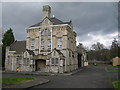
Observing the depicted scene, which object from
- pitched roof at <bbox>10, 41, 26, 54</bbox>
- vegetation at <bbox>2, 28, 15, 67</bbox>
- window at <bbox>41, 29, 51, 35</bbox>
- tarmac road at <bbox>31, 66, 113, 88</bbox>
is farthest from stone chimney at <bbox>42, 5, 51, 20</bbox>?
tarmac road at <bbox>31, 66, 113, 88</bbox>

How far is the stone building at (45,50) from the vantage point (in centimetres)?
3181

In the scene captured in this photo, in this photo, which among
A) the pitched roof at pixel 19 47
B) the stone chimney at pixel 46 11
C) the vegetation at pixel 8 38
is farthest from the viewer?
the vegetation at pixel 8 38

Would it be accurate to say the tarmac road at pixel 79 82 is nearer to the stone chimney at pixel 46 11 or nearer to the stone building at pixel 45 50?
the stone building at pixel 45 50

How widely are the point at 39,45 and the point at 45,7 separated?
9240 millimetres

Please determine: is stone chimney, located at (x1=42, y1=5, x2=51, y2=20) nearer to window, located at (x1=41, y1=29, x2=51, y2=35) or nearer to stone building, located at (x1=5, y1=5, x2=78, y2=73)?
stone building, located at (x1=5, y1=5, x2=78, y2=73)

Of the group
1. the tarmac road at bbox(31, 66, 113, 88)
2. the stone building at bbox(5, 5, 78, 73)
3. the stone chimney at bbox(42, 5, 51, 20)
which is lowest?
the tarmac road at bbox(31, 66, 113, 88)

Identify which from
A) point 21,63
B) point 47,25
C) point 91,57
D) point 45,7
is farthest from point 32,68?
point 91,57

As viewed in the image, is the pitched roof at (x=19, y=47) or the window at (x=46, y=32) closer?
the window at (x=46, y=32)

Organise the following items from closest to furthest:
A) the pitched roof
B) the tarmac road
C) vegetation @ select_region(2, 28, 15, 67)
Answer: the tarmac road < the pitched roof < vegetation @ select_region(2, 28, 15, 67)

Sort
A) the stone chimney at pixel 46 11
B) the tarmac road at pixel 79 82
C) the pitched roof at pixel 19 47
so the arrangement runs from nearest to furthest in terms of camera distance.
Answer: the tarmac road at pixel 79 82, the stone chimney at pixel 46 11, the pitched roof at pixel 19 47

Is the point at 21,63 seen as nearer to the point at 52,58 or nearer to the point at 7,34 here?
the point at 52,58

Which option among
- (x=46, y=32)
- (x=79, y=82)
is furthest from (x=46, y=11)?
(x=79, y=82)

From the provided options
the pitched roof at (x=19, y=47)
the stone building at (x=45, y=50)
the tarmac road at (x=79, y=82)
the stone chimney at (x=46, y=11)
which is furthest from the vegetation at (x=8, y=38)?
the tarmac road at (x=79, y=82)

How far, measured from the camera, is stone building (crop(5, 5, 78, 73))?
31.8 metres
